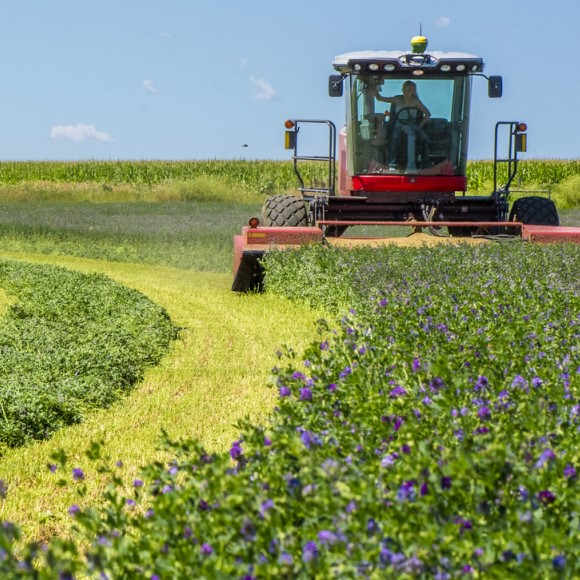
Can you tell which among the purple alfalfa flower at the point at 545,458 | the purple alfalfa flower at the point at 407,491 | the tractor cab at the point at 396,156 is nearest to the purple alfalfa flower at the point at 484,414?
the purple alfalfa flower at the point at 545,458

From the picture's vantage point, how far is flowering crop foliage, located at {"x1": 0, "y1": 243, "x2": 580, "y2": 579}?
2736 millimetres

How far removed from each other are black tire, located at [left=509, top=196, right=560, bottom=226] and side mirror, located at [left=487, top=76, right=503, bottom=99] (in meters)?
2.28

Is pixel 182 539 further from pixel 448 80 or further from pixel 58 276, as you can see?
pixel 58 276

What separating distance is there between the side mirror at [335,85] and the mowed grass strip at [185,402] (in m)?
2.67

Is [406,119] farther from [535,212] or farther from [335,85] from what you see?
[535,212]

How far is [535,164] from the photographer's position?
4978 centimetres

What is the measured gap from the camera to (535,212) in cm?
1573

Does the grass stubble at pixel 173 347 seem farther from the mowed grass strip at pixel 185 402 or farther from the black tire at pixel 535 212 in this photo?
the black tire at pixel 535 212

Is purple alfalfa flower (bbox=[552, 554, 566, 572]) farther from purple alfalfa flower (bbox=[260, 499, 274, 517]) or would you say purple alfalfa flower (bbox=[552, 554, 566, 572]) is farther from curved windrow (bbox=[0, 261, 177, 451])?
curved windrow (bbox=[0, 261, 177, 451])

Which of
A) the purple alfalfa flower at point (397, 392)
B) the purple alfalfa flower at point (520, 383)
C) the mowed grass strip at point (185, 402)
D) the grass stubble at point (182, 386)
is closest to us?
the purple alfalfa flower at point (397, 392)

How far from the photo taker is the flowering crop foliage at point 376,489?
2736mm

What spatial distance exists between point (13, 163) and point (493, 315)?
53.6 meters

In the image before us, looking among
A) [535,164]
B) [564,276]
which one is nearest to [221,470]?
[564,276]

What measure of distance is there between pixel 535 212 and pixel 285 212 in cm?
362
